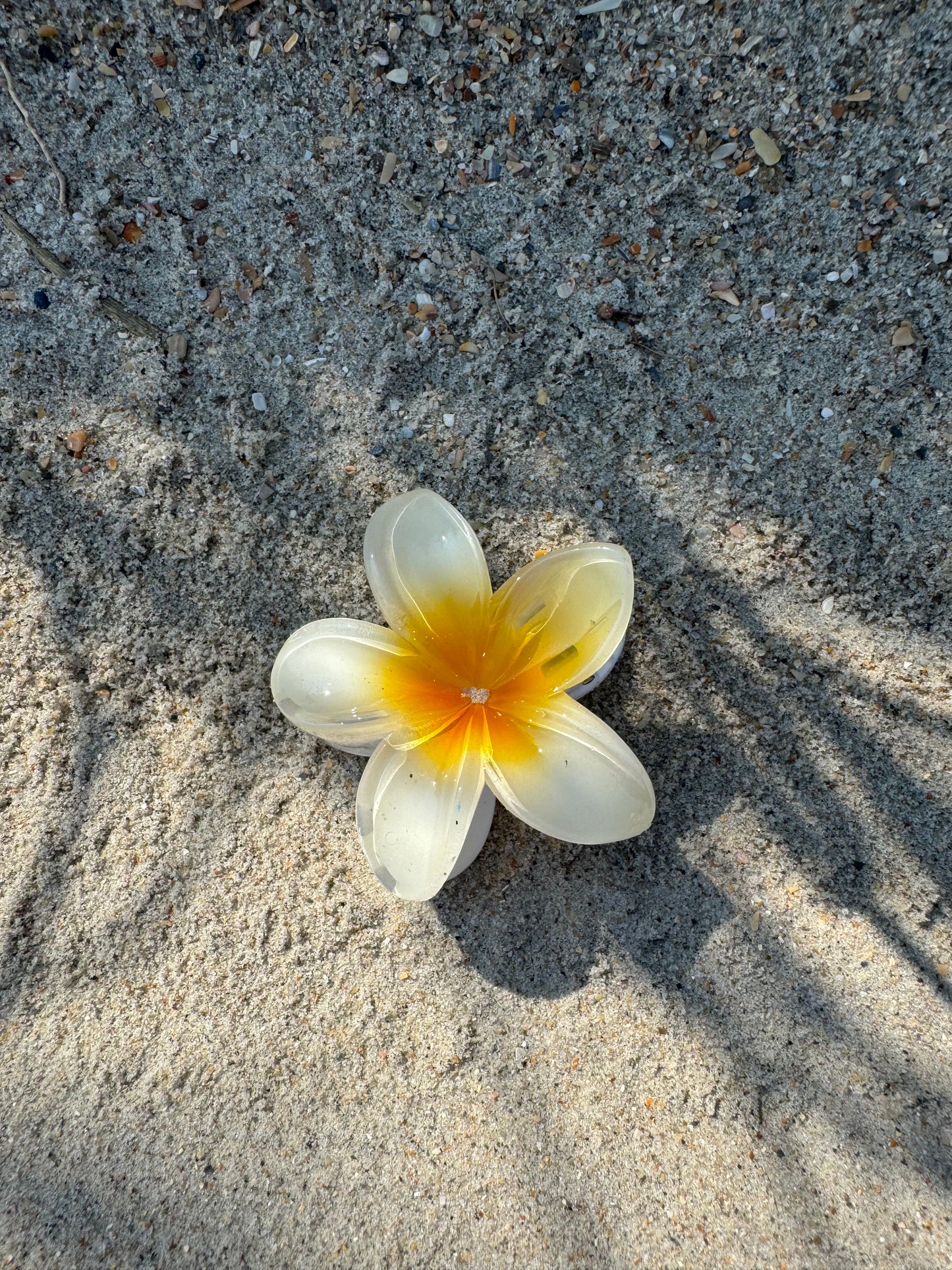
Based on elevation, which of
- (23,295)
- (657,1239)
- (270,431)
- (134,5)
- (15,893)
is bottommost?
(657,1239)

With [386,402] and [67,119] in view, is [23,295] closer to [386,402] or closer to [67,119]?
[67,119]

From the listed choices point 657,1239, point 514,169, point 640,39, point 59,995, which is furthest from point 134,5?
point 657,1239

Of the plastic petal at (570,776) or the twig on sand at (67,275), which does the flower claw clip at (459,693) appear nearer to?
the plastic petal at (570,776)

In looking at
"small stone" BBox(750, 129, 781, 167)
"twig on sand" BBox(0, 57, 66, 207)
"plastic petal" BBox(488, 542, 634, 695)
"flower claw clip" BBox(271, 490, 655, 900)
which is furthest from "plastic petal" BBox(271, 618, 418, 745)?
"small stone" BBox(750, 129, 781, 167)

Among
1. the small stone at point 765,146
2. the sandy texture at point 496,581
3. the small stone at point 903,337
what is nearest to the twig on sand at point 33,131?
the sandy texture at point 496,581

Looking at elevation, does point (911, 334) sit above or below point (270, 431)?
above

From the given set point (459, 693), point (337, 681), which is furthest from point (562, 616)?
point (337, 681)

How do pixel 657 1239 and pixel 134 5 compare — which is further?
pixel 134 5
